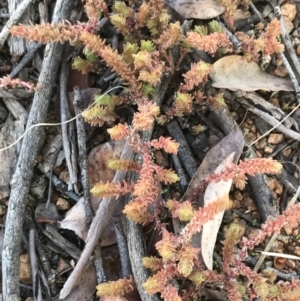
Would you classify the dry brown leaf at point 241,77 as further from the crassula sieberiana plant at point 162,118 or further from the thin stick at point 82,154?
the thin stick at point 82,154

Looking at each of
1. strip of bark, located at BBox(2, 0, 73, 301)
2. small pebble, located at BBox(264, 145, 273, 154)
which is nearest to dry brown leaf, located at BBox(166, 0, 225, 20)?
strip of bark, located at BBox(2, 0, 73, 301)

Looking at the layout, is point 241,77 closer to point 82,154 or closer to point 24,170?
point 82,154

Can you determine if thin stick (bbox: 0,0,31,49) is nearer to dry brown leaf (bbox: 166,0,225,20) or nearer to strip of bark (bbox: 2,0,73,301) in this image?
strip of bark (bbox: 2,0,73,301)

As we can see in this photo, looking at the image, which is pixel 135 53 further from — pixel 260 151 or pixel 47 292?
pixel 47 292

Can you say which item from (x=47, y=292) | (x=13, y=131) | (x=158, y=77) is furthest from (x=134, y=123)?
(x=47, y=292)

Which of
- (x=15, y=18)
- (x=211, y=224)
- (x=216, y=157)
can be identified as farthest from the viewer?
(x=15, y=18)

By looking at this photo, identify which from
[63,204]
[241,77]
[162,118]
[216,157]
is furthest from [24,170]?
[241,77]

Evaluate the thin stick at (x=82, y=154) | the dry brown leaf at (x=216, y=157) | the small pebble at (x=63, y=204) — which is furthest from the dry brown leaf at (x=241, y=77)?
the small pebble at (x=63, y=204)
